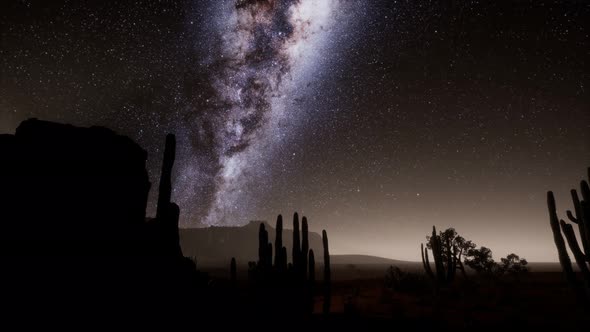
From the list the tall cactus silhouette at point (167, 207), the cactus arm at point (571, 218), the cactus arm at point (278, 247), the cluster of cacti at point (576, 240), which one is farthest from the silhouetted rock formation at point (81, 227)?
the cactus arm at point (571, 218)

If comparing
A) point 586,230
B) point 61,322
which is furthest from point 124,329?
point 586,230

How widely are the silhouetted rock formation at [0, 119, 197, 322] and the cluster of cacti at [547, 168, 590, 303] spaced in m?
10.3

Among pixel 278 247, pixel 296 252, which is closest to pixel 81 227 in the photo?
pixel 278 247

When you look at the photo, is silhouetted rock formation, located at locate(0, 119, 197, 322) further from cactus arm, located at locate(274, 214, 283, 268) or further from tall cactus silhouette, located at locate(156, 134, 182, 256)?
cactus arm, located at locate(274, 214, 283, 268)

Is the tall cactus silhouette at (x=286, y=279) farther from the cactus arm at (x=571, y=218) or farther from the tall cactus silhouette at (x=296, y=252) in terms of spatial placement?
the cactus arm at (x=571, y=218)

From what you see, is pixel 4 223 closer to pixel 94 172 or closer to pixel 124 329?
pixel 94 172

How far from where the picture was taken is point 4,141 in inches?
343

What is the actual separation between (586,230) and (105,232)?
13431mm

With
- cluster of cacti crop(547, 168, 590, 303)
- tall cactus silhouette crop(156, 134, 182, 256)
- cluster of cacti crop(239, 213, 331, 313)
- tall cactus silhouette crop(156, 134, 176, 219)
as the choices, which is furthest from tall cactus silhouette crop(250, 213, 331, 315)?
cluster of cacti crop(547, 168, 590, 303)

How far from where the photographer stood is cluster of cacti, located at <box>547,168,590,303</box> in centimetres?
779

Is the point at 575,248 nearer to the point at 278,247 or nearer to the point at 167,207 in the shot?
the point at 278,247

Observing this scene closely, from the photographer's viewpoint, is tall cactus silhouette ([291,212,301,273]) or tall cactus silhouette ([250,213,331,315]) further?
tall cactus silhouette ([291,212,301,273])

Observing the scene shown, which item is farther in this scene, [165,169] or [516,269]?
[516,269]

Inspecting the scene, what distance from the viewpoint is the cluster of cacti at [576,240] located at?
7789mm
